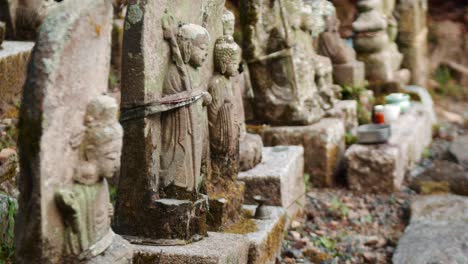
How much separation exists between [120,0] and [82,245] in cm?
537

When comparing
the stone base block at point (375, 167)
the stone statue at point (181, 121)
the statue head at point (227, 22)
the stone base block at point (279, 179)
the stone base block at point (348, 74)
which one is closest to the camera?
the stone statue at point (181, 121)

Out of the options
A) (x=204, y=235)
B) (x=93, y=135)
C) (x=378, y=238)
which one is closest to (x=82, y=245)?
(x=93, y=135)

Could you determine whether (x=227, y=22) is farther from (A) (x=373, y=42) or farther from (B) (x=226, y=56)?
(A) (x=373, y=42)

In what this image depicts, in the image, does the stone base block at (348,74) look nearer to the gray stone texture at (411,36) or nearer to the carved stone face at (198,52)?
the gray stone texture at (411,36)

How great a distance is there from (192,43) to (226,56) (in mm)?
721

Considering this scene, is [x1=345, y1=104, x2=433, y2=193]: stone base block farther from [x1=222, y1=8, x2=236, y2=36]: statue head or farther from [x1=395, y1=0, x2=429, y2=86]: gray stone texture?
[x1=395, y1=0, x2=429, y2=86]: gray stone texture

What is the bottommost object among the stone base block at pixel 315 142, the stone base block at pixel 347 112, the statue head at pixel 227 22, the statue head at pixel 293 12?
the stone base block at pixel 315 142

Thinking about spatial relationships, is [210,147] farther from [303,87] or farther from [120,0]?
[120,0]

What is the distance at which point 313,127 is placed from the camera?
24.8 ft

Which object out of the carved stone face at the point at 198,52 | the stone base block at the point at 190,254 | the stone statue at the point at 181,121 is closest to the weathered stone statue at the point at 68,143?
the stone base block at the point at 190,254

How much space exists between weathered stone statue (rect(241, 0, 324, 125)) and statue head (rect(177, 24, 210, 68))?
2.47 meters

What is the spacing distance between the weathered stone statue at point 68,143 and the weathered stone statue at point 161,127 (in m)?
0.95

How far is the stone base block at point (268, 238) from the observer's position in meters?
5.04

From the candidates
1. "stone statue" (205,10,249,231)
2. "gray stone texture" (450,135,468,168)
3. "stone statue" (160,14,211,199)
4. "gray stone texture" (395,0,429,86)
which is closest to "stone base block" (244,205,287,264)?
"stone statue" (205,10,249,231)
